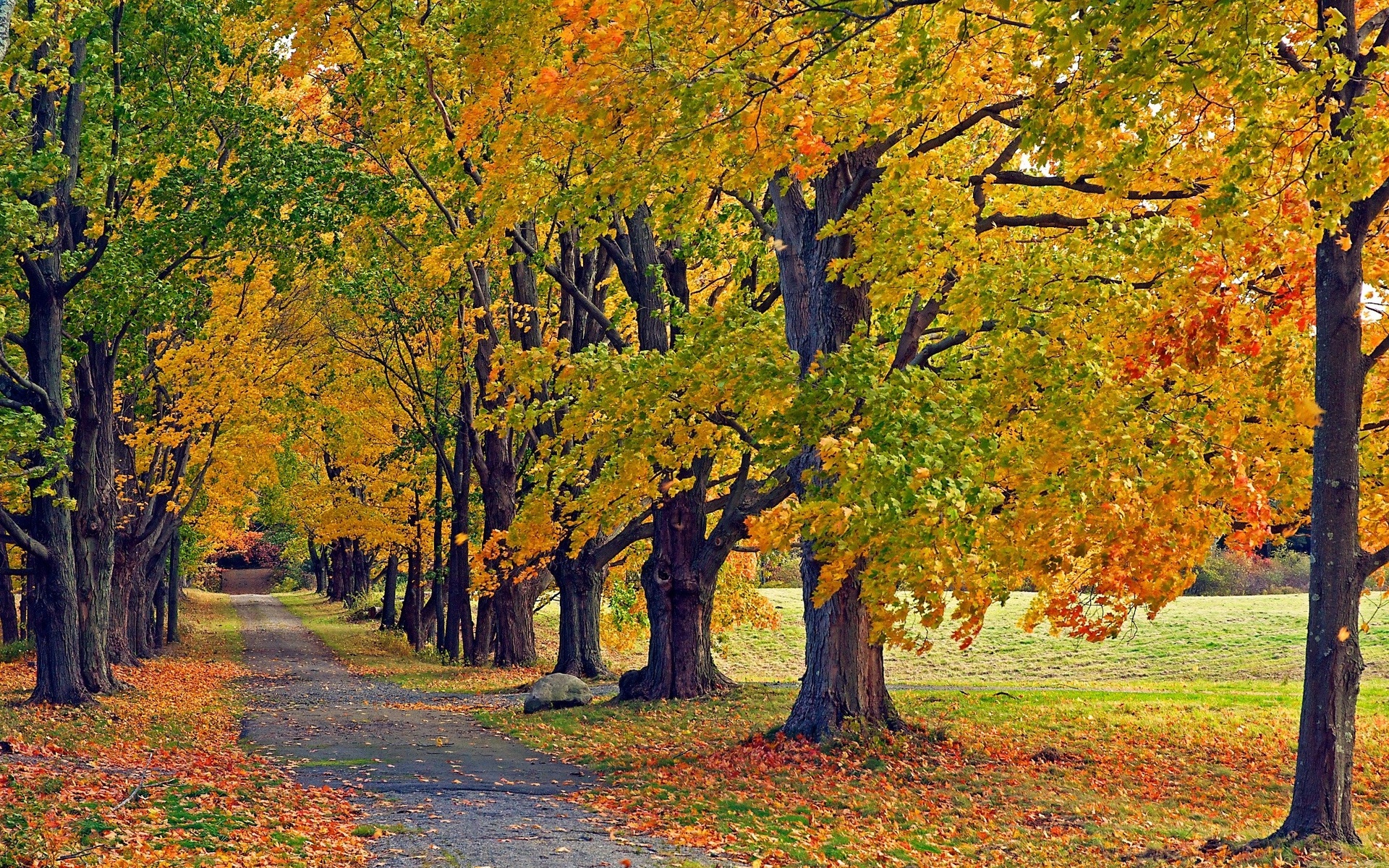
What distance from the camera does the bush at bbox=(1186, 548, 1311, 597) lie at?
183 ft

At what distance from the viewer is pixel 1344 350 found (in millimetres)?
8828

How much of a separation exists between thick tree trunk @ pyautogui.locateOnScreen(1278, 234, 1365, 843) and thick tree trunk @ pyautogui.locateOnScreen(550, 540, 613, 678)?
53.5 feet

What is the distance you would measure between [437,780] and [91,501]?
9650 mm

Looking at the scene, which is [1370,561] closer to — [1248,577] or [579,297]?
[579,297]

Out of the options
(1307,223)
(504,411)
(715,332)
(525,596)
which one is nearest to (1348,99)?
(1307,223)

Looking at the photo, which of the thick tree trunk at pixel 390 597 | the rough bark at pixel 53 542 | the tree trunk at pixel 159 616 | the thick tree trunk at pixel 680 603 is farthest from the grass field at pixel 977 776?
the thick tree trunk at pixel 390 597

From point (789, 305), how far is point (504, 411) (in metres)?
4.32

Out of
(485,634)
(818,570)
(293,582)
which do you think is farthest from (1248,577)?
(293,582)

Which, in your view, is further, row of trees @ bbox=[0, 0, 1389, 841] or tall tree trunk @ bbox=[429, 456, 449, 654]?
tall tree trunk @ bbox=[429, 456, 449, 654]

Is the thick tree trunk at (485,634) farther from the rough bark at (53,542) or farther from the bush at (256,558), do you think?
the bush at (256,558)

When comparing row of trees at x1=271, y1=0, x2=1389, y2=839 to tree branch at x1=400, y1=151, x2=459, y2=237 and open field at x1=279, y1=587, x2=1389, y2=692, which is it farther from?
open field at x1=279, y1=587, x2=1389, y2=692

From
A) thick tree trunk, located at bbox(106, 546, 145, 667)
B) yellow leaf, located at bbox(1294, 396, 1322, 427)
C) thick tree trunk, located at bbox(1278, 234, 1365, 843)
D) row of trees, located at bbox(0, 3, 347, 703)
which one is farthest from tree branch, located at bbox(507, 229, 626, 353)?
thick tree trunk, located at bbox(106, 546, 145, 667)

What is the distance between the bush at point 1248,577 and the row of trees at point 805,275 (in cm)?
4101

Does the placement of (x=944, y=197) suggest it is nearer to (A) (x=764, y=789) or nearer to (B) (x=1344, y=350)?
(B) (x=1344, y=350)
